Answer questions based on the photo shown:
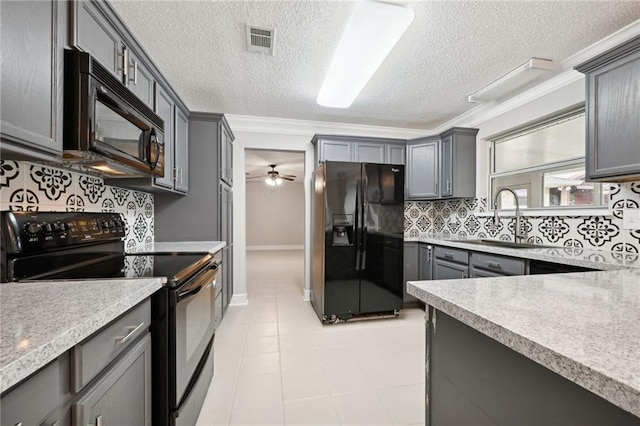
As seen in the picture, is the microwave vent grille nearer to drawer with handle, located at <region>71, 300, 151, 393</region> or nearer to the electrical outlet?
drawer with handle, located at <region>71, 300, 151, 393</region>

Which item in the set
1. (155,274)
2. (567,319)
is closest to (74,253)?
(155,274)

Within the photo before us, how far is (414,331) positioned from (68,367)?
8.65ft

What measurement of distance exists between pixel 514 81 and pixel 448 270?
190 centimetres

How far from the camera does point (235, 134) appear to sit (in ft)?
11.5

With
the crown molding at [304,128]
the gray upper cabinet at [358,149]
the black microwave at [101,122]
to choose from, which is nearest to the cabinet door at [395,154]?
the gray upper cabinet at [358,149]

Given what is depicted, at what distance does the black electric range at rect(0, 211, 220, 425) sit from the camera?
110cm

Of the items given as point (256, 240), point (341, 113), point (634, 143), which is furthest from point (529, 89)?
point (256, 240)

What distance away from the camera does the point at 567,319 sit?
24.4 inches

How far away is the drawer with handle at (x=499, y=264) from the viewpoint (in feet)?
6.54

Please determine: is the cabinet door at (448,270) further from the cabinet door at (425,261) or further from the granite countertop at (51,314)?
the granite countertop at (51,314)

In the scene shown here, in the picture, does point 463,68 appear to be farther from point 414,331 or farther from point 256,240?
point 256,240

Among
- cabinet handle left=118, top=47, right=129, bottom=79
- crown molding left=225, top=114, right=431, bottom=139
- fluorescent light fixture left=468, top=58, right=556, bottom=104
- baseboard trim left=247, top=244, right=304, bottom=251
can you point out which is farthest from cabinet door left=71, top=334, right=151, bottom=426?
baseboard trim left=247, top=244, right=304, bottom=251

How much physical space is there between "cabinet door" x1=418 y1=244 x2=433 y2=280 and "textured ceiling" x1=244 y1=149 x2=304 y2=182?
2675 mm

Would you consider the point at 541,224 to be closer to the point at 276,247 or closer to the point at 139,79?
the point at 139,79
